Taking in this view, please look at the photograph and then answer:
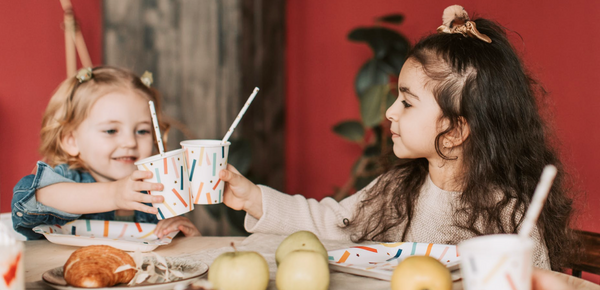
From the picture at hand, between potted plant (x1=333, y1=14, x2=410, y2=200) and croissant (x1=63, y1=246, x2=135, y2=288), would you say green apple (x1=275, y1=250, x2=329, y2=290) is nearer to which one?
croissant (x1=63, y1=246, x2=135, y2=288)

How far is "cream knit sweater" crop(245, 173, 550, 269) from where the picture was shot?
1318 millimetres

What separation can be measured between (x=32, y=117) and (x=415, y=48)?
141 cm

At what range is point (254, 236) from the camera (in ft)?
4.04

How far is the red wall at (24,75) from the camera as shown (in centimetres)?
179

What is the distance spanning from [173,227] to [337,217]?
462 millimetres

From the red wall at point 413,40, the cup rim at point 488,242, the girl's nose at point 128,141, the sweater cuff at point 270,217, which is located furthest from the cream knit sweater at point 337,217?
the cup rim at point 488,242

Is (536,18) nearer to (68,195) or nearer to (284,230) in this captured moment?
(284,230)

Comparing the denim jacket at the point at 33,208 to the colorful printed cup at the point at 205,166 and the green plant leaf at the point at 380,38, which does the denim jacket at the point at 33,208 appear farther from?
the green plant leaf at the point at 380,38

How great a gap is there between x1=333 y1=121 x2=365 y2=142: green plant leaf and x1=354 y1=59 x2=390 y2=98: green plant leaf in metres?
0.20

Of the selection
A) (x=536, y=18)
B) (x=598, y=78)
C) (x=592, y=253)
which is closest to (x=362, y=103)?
(x=536, y=18)

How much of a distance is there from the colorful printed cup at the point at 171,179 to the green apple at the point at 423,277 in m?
0.48

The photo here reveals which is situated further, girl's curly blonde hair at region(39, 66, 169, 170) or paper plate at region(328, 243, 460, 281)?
girl's curly blonde hair at region(39, 66, 169, 170)

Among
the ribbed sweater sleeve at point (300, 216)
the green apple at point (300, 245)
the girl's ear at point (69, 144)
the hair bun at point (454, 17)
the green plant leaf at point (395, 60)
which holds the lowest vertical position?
the ribbed sweater sleeve at point (300, 216)

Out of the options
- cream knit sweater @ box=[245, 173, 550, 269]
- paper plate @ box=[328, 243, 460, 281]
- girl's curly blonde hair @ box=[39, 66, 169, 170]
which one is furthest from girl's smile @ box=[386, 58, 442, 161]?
girl's curly blonde hair @ box=[39, 66, 169, 170]
